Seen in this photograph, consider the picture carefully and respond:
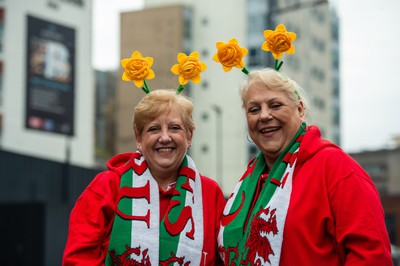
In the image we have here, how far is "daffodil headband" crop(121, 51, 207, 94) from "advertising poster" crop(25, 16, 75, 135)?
118 feet

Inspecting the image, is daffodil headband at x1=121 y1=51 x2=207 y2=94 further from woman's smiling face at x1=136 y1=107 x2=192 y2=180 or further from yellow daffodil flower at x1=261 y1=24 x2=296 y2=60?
yellow daffodil flower at x1=261 y1=24 x2=296 y2=60

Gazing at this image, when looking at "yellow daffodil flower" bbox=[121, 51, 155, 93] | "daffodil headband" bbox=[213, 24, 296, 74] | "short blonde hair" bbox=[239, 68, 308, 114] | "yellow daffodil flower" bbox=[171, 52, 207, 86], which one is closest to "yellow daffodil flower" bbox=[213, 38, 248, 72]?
"daffodil headband" bbox=[213, 24, 296, 74]

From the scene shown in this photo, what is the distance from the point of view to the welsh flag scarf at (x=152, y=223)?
443 cm

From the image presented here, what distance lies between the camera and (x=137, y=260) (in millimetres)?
4414

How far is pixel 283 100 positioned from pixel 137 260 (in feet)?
4.02

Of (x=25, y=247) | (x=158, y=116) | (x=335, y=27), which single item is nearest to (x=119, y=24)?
(x=335, y=27)

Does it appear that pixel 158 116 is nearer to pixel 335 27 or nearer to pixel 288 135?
pixel 288 135

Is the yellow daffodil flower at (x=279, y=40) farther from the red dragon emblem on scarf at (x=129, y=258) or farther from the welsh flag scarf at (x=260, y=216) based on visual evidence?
the red dragon emblem on scarf at (x=129, y=258)

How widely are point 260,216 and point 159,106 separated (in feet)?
3.06

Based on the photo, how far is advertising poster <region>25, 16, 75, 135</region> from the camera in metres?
40.2

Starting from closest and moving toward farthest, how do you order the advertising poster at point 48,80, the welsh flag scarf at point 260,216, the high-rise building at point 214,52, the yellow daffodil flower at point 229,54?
the welsh flag scarf at point 260,216
the yellow daffodil flower at point 229,54
the advertising poster at point 48,80
the high-rise building at point 214,52

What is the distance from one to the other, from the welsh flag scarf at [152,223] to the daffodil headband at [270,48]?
0.74 m

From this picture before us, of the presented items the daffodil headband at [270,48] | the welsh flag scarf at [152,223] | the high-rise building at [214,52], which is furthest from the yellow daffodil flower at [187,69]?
the high-rise building at [214,52]

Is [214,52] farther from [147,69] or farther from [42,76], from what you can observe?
[147,69]
